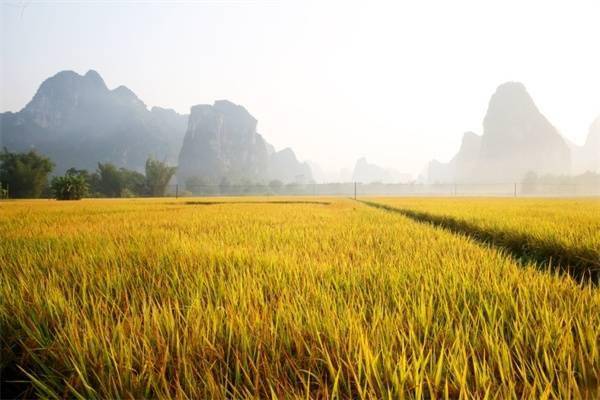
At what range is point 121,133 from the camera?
144 meters

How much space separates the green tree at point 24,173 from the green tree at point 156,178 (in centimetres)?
2004

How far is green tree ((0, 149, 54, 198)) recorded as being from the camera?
1834 inches

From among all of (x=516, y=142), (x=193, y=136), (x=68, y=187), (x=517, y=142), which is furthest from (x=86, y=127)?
(x=517, y=142)

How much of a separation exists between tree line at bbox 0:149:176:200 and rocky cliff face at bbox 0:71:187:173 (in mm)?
65885

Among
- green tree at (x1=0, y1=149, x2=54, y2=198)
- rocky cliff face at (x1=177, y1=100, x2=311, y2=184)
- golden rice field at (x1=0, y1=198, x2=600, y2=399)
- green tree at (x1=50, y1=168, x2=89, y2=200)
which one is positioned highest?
rocky cliff face at (x1=177, y1=100, x2=311, y2=184)

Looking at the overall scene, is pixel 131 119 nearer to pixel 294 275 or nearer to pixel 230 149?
pixel 230 149

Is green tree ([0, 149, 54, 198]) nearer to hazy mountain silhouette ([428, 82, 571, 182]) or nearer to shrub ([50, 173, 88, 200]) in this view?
shrub ([50, 173, 88, 200])

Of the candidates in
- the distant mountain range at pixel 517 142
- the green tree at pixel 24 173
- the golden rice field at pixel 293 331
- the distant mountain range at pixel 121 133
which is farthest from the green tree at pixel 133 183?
the distant mountain range at pixel 517 142

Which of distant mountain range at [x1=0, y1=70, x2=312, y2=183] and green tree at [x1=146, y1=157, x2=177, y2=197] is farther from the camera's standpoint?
distant mountain range at [x1=0, y1=70, x2=312, y2=183]

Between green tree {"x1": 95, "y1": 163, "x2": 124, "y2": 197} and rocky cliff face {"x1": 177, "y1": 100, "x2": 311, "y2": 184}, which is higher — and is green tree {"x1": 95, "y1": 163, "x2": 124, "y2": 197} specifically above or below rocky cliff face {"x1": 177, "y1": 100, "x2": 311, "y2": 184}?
below

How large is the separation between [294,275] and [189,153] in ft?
505

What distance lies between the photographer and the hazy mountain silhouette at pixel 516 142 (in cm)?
14562

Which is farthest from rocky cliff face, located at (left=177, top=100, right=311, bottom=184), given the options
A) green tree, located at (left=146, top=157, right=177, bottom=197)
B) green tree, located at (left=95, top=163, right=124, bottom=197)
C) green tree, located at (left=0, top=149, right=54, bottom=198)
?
green tree, located at (left=0, top=149, right=54, bottom=198)

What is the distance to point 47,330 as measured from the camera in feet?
3.99
